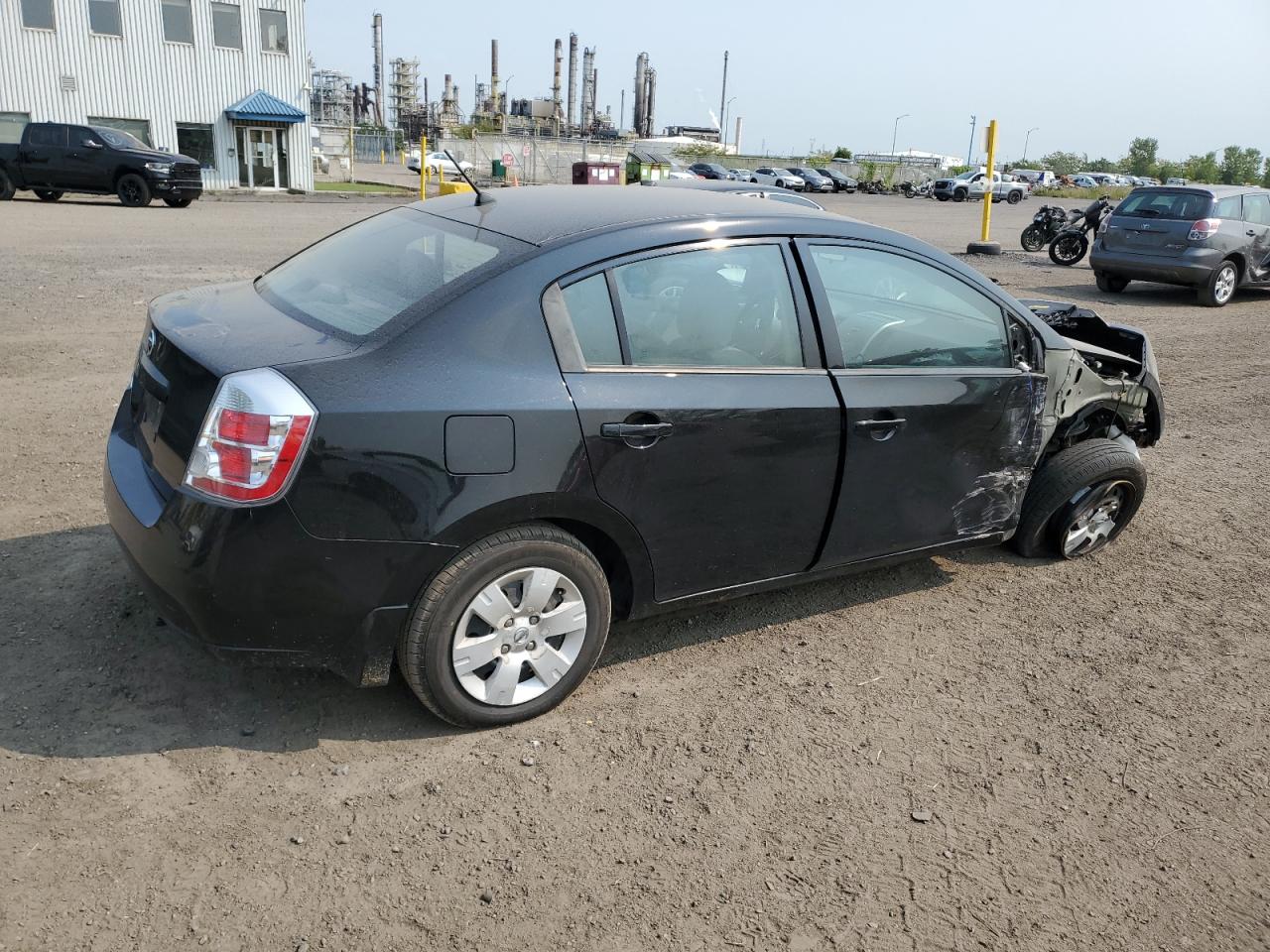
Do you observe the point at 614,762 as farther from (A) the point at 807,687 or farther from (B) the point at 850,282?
(B) the point at 850,282

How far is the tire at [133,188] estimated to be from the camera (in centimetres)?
2344

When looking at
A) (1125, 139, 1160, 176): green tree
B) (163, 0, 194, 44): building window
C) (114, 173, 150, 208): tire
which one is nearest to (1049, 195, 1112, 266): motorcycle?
(114, 173, 150, 208): tire

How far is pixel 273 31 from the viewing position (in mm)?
35625

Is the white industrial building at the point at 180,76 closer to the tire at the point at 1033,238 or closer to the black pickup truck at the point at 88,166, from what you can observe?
the black pickup truck at the point at 88,166

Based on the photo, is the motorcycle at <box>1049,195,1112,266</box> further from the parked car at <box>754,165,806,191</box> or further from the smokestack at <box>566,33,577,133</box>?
the smokestack at <box>566,33,577,133</box>

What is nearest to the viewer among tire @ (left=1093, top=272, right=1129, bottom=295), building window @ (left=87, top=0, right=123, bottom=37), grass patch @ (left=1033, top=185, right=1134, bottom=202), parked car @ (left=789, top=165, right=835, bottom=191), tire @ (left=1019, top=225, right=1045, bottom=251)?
tire @ (left=1093, top=272, right=1129, bottom=295)

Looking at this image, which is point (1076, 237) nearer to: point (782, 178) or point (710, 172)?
point (710, 172)

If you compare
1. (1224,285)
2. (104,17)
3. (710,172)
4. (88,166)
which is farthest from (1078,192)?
(88,166)

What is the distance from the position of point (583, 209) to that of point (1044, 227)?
59.8 ft

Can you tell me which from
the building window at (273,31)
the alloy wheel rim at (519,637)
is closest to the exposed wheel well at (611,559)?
the alloy wheel rim at (519,637)

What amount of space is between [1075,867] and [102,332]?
8307 mm

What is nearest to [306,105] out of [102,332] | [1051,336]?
[102,332]

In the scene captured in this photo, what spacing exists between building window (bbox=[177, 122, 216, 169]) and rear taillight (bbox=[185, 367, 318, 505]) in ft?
120

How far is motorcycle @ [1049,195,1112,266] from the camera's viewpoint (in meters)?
17.9
